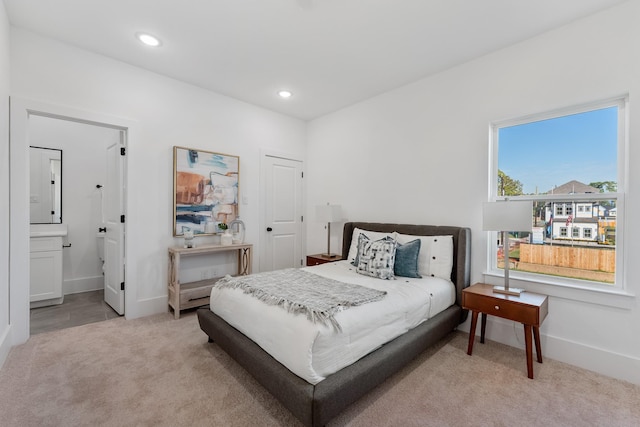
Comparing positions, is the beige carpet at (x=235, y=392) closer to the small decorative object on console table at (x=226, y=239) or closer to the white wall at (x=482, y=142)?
the white wall at (x=482, y=142)

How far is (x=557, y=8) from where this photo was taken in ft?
7.23

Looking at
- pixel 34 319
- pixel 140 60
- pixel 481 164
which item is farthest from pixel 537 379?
pixel 34 319

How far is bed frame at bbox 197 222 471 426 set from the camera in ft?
4.92

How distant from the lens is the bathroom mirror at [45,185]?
3.94 metres

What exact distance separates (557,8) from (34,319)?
575cm

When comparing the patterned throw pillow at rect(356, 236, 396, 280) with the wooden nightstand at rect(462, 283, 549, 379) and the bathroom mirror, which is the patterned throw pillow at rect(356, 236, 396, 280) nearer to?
the wooden nightstand at rect(462, 283, 549, 379)

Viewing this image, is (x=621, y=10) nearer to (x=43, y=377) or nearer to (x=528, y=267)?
(x=528, y=267)

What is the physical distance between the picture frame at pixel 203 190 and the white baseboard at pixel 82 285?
2.06 m

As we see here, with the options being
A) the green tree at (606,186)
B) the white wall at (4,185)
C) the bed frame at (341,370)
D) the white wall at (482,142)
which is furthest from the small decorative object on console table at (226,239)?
the green tree at (606,186)

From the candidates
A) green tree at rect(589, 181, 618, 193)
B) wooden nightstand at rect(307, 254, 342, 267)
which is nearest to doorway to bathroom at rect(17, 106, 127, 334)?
wooden nightstand at rect(307, 254, 342, 267)

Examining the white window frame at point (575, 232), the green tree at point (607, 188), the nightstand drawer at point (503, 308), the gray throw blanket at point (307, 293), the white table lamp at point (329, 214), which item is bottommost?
the nightstand drawer at point (503, 308)

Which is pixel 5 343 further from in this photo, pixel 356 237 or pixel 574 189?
pixel 574 189

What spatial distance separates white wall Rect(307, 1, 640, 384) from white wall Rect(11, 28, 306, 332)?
4.90 ft

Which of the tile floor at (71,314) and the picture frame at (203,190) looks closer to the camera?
the tile floor at (71,314)
